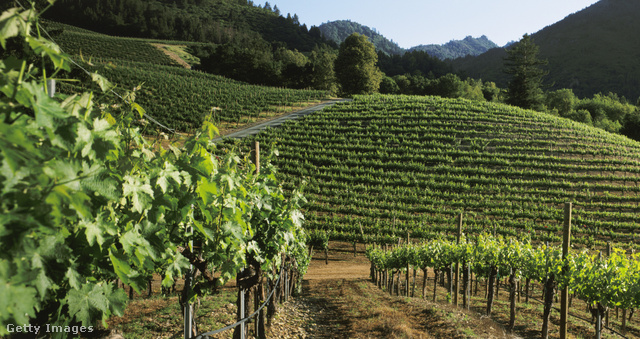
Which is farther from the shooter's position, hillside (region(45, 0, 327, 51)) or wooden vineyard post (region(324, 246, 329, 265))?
hillside (region(45, 0, 327, 51))

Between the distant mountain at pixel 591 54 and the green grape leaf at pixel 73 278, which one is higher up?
the distant mountain at pixel 591 54

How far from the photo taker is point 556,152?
93.9ft

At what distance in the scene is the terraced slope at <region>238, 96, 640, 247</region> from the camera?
21.3 meters

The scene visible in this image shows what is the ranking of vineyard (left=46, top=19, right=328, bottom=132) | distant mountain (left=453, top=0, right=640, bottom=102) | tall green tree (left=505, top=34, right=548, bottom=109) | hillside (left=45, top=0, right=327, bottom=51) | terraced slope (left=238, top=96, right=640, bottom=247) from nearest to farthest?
1. terraced slope (left=238, top=96, right=640, bottom=247)
2. vineyard (left=46, top=19, right=328, bottom=132)
3. tall green tree (left=505, top=34, right=548, bottom=109)
4. hillside (left=45, top=0, right=327, bottom=51)
5. distant mountain (left=453, top=0, right=640, bottom=102)

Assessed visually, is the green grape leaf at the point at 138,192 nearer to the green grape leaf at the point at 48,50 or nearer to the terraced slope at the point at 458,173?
the green grape leaf at the point at 48,50

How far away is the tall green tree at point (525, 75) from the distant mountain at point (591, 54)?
45.8 m

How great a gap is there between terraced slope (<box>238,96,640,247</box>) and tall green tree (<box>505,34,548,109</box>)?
19026mm

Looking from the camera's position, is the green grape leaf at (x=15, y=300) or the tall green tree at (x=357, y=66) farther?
the tall green tree at (x=357, y=66)

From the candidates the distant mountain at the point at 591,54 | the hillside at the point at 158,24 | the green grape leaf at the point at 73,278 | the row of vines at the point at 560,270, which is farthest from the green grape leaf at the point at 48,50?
the hillside at the point at 158,24

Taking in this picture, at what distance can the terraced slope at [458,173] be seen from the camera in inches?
840

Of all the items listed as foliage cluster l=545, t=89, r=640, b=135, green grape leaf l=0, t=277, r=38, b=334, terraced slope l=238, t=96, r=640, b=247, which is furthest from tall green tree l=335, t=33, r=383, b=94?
green grape leaf l=0, t=277, r=38, b=334

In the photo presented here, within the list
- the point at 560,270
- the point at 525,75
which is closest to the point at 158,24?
the point at 525,75

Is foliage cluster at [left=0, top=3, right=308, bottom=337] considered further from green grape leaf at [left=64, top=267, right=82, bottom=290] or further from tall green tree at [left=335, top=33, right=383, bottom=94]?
tall green tree at [left=335, top=33, right=383, bottom=94]

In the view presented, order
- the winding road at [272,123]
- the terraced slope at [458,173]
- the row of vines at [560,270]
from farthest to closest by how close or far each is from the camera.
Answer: the winding road at [272,123]
the terraced slope at [458,173]
the row of vines at [560,270]
